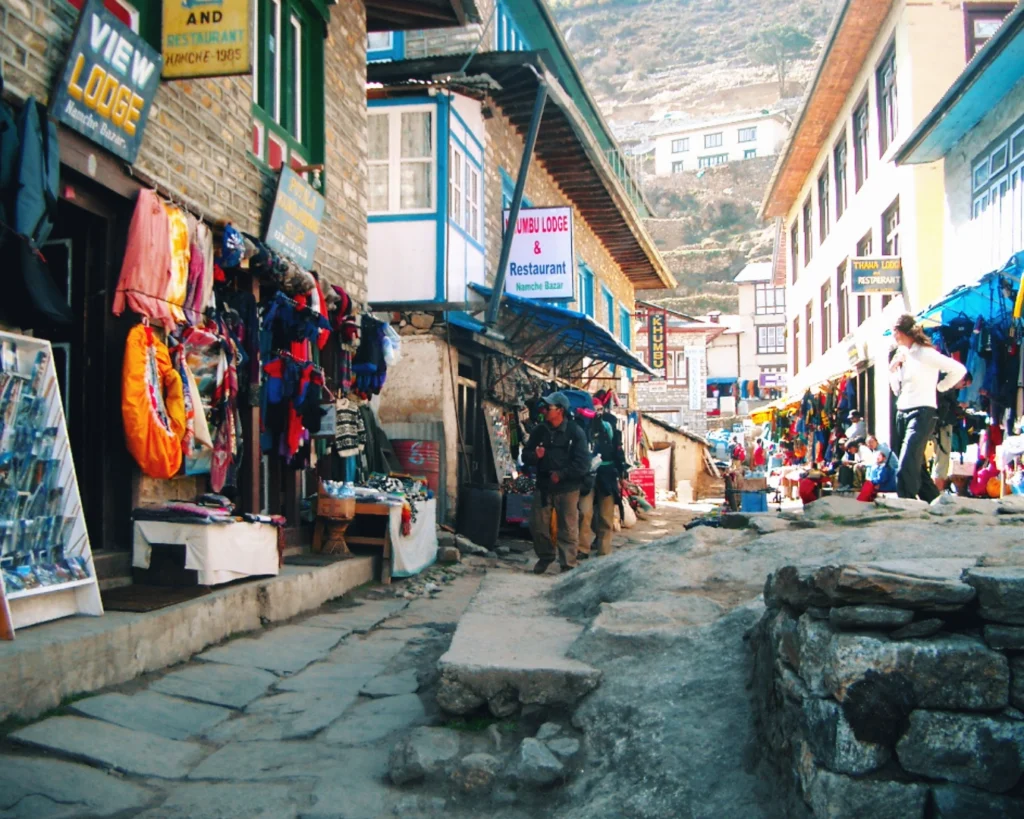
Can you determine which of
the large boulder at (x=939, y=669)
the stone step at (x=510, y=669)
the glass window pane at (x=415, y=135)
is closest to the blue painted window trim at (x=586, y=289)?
the glass window pane at (x=415, y=135)

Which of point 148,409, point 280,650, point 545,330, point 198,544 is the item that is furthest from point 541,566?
point 545,330

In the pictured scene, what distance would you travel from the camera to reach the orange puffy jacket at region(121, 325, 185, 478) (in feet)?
18.2

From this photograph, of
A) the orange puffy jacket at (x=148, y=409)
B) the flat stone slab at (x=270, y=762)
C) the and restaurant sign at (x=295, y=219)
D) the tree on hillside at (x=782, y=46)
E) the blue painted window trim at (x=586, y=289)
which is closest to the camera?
the flat stone slab at (x=270, y=762)

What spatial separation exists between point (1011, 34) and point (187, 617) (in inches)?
406

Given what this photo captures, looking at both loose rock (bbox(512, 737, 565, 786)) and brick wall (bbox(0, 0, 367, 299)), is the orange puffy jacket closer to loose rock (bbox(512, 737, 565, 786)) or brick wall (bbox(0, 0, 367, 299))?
brick wall (bbox(0, 0, 367, 299))

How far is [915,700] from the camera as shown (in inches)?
108

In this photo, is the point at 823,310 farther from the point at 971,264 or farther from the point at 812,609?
the point at 812,609

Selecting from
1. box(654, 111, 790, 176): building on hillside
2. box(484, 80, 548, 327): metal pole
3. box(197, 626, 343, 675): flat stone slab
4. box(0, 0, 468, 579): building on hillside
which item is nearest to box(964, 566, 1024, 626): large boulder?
box(197, 626, 343, 675): flat stone slab

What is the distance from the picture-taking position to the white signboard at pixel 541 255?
576 inches

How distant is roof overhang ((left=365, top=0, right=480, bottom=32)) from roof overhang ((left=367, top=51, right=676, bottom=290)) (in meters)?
1.19

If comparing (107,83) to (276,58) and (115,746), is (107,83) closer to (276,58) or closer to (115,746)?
(276,58)

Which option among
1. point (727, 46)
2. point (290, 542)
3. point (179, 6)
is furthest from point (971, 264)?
point (727, 46)

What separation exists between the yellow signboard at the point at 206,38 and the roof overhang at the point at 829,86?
568 inches

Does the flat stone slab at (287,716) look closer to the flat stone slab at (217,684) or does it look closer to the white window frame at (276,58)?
the flat stone slab at (217,684)
